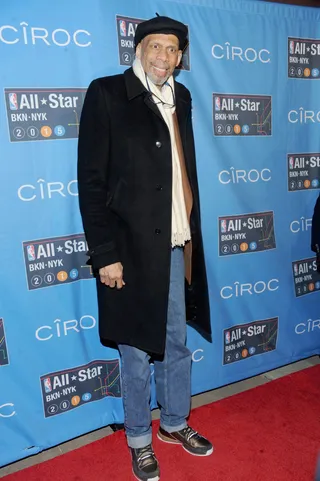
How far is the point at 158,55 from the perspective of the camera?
175 centimetres

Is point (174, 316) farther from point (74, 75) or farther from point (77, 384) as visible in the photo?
point (74, 75)

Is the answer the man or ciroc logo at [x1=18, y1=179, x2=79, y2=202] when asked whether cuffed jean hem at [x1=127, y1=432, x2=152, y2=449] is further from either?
ciroc logo at [x1=18, y1=179, x2=79, y2=202]

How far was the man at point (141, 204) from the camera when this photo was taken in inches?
67.7

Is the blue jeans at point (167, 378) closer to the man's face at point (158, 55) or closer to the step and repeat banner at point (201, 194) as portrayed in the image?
the step and repeat banner at point (201, 194)

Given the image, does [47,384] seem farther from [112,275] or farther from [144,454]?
[112,275]

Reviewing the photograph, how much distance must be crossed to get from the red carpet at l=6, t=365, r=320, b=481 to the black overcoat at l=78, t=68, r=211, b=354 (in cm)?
→ 64

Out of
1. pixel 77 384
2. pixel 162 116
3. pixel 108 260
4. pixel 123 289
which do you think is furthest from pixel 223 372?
pixel 162 116

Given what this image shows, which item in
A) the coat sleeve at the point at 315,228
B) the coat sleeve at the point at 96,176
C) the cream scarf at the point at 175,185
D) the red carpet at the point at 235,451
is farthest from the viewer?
the coat sleeve at the point at 315,228

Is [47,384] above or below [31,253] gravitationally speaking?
below

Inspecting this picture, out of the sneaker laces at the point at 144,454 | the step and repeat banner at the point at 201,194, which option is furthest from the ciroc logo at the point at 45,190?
the sneaker laces at the point at 144,454

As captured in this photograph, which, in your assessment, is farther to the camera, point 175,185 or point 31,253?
point 31,253

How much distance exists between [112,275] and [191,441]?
96 cm

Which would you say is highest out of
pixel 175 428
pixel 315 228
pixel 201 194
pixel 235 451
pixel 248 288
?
pixel 201 194

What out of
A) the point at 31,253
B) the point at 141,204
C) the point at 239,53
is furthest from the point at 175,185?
the point at 239,53
